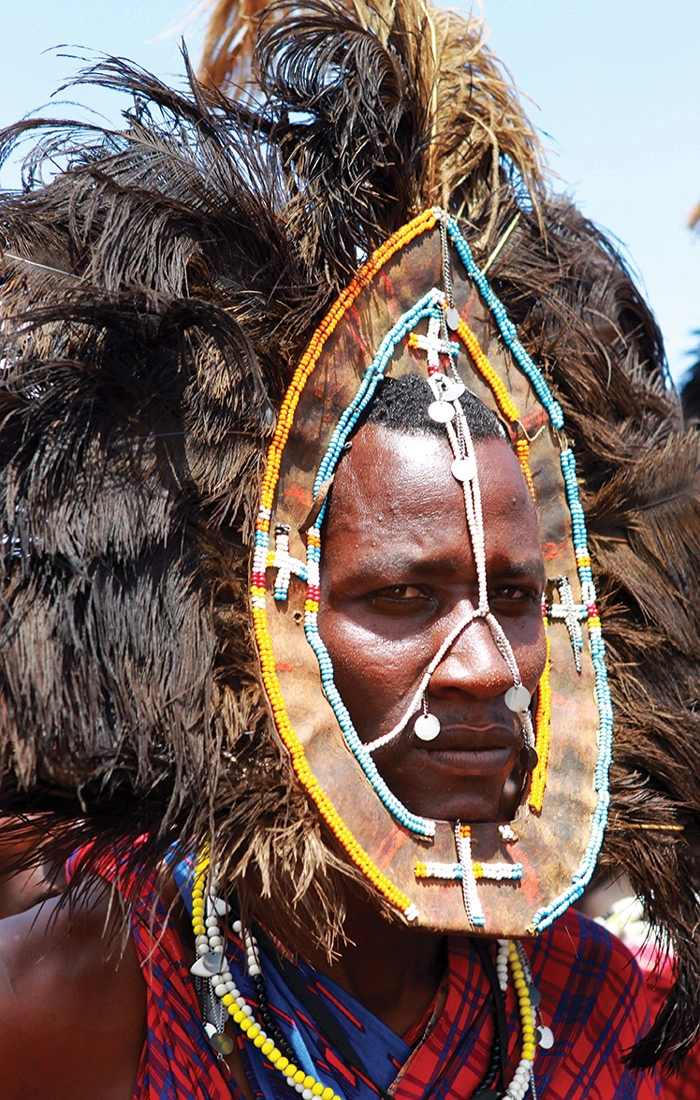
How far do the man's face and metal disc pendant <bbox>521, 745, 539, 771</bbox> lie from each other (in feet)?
0.33

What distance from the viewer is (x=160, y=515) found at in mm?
1549

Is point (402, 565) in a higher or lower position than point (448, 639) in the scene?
higher

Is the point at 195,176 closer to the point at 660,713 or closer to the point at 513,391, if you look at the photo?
the point at 513,391

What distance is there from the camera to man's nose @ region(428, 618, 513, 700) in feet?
5.36

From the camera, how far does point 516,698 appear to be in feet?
5.51

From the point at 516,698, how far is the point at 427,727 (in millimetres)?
148

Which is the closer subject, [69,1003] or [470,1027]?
[69,1003]

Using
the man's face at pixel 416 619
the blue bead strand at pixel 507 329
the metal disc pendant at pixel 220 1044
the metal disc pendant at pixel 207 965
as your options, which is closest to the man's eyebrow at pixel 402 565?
the man's face at pixel 416 619

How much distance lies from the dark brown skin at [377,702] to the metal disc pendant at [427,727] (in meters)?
0.03

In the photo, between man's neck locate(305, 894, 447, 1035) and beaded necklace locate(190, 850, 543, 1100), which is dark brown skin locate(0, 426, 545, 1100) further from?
man's neck locate(305, 894, 447, 1035)

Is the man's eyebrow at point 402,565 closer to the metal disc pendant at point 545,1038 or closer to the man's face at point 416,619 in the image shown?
the man's face at point 416,619

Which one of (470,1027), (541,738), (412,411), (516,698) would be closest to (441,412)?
(412,411)

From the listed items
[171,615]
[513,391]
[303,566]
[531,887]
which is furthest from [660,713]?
[171,615]

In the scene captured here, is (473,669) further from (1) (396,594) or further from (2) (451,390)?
(2) (451,390)
